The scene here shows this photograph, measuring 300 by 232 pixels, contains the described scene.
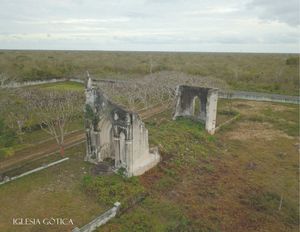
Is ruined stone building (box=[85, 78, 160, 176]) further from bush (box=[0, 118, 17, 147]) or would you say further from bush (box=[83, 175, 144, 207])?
bush (box=[0, 118, 17, 147])

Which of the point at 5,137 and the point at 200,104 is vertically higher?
the point at 5,137

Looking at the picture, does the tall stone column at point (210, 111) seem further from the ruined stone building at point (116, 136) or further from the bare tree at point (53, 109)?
the bare tree at point (53, 109)

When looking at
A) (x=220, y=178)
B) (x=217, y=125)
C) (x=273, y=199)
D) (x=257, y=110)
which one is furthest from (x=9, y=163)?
(x=257, y=110)

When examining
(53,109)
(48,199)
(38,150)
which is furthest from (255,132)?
(48,199)

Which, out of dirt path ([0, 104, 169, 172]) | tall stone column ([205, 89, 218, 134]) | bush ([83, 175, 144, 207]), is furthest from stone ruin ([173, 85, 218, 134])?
bush ([83, 175, 144, 207])

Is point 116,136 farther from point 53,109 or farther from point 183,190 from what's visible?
point 53,109

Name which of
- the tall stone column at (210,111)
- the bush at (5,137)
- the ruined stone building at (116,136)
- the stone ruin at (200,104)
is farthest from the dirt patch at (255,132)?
the bush at (5,137)

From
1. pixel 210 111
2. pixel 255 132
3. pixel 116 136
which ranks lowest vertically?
pixel 255 132
